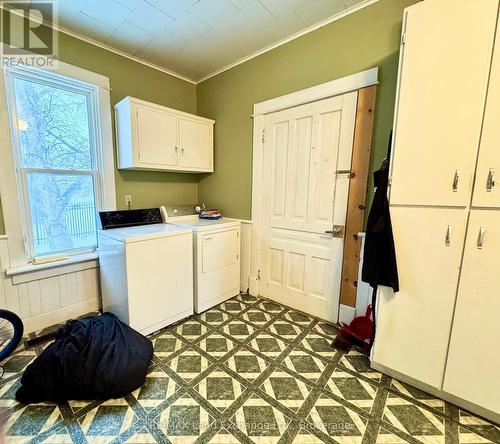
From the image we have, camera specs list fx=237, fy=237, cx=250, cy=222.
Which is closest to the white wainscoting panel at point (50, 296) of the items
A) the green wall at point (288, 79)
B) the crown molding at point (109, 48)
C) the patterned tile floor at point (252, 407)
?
the patterned tile floor at point (252, 407)

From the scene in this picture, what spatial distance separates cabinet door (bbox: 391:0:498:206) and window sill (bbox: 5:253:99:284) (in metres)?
2.70

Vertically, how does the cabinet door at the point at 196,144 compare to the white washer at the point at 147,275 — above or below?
above

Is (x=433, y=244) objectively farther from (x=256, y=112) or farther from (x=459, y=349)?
(x=256, y=112)

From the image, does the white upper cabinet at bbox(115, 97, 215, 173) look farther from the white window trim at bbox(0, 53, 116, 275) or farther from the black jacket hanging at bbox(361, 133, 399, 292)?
the black jacket hanging at bbox(361, 133, 399, 292)

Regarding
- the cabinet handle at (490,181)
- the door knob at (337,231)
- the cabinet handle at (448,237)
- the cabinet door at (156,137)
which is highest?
the cabinet door at (156,137)

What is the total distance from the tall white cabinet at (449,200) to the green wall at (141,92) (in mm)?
2401

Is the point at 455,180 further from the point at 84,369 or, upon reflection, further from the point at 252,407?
the point at 84,369

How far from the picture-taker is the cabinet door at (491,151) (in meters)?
1.16

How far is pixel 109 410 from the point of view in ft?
4.45

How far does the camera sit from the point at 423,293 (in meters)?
1.44

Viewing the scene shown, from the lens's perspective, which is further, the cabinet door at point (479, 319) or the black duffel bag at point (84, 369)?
the black duffel bag at point (84, 369)

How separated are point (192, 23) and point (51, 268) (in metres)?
2.46

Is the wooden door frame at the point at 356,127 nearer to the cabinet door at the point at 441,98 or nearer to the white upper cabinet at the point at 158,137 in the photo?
the cabinet door at the point at 441,98

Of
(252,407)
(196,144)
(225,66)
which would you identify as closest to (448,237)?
(252,407)
